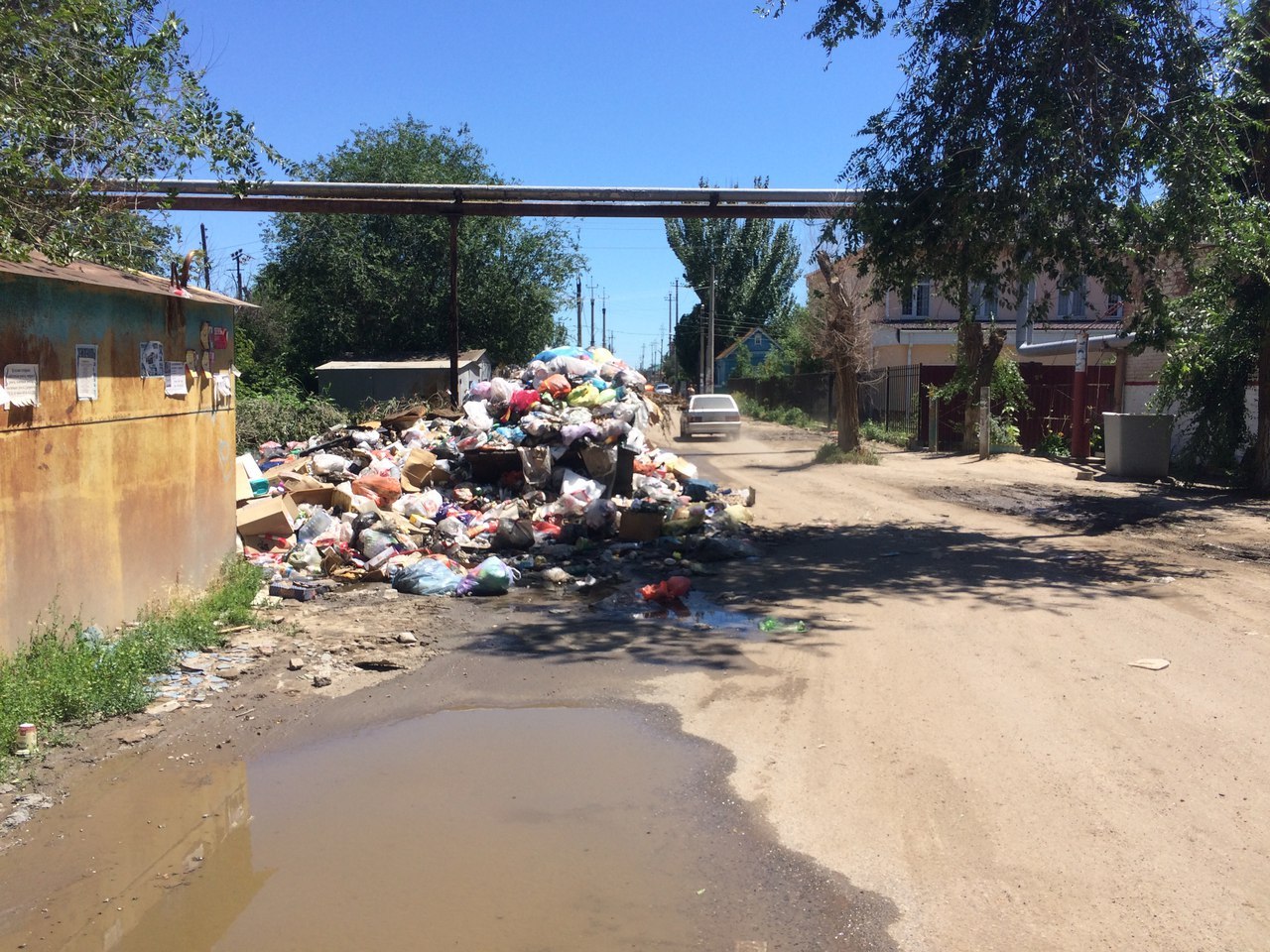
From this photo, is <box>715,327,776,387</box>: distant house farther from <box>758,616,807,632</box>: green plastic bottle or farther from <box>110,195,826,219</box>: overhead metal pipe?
<box>758,616,807,632</box>: green plastic bottle

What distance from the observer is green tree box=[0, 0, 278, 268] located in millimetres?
6098

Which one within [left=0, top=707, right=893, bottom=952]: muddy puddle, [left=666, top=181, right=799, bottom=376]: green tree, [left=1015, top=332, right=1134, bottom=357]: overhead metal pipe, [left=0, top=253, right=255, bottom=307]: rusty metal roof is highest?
[left=666, top=181, right=799, bottom=376]: green tree

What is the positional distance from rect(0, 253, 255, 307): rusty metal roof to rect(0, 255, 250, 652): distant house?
17mm

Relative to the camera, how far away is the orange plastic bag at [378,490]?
37.7 ft

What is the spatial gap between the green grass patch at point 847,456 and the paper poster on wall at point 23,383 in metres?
16.7

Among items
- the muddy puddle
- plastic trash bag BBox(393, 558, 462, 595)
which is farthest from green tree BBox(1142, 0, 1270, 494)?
the muddy puddle

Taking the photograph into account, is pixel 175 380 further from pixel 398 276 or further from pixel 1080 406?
pixel 398 276

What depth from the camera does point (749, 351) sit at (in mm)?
61844

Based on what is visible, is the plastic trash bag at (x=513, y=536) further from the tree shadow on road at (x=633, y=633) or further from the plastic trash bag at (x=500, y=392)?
the plastic trash bag at (x=500, y=392)

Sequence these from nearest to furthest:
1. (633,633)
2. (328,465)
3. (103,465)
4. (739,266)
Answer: (103,465) < (633,633) < (328,465) < (739,266)

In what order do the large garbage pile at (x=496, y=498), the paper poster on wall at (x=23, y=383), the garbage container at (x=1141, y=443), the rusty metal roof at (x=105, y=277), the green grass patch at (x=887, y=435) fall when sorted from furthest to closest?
the green grass patch at (x=887, y=435) → the garbage container at (x=1141, y=443) → the large garbage pile at (x=496, y=498) → the rusty metal roof at (x=105, y=277) → the paper poster on wall at (x=23, y=383)

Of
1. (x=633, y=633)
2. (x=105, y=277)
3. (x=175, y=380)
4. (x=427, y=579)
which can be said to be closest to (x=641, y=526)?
(x=427, y=579)

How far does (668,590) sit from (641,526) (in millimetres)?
2260

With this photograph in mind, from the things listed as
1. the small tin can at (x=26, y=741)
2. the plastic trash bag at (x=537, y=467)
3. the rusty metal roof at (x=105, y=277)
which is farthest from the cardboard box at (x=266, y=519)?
the small tin can at (x=26, y=741)
